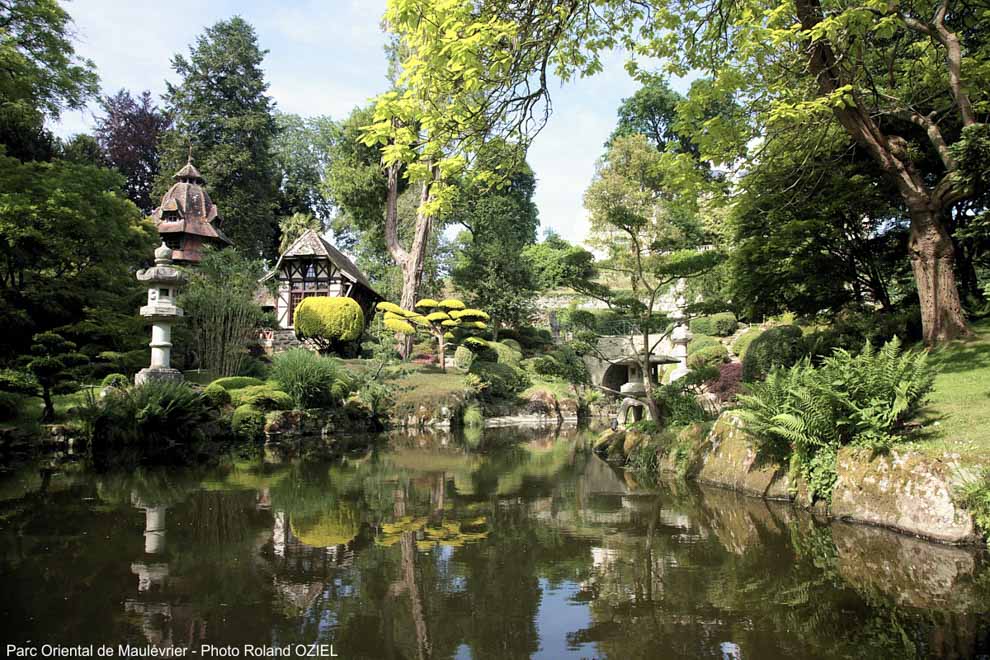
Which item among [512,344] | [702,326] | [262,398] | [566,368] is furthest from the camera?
[702,326]

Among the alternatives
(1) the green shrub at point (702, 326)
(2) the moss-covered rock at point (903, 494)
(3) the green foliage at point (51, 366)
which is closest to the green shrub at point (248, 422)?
(3) the green foliage at point (51, 366)

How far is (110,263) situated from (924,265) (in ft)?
58.4

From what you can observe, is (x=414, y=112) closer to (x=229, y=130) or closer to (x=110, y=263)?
(x=110, y=263)

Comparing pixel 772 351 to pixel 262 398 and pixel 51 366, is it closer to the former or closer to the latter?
pixel 262 398

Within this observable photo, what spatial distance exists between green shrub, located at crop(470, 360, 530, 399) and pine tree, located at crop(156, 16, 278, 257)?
58.9 feet

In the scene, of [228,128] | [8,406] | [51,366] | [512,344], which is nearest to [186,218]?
[228,128]

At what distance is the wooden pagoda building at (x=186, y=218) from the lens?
3111 cm

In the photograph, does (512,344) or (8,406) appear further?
(512,344)

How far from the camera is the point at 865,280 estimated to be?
1273 cm

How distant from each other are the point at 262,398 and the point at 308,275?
53.6 feet

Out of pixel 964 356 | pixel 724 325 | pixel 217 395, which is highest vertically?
pixel 724 325

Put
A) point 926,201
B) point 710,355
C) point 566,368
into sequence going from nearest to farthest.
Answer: point 926,201, point 566,368, point 710,355

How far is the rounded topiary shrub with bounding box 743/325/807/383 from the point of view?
12.7 meters

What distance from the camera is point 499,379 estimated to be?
957 inches
